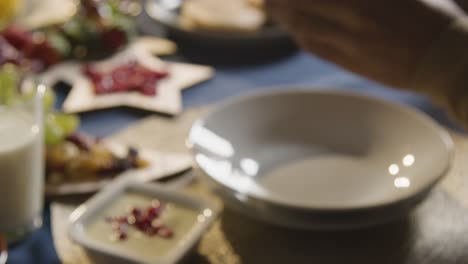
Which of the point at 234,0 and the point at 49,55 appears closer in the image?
the point at 49,55

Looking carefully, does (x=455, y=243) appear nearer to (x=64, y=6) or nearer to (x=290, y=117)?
(x=290, y=117)

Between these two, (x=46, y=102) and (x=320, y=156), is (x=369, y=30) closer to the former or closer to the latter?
(x=320, y=156)

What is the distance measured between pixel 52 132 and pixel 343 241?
376mm

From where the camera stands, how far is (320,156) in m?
0.85

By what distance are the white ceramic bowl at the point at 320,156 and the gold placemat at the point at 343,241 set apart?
4 cm

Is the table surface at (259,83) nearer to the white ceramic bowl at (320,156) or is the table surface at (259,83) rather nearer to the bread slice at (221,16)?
the bread slice at (221,16)

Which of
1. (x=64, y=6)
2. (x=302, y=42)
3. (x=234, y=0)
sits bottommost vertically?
(x=64, y=6)

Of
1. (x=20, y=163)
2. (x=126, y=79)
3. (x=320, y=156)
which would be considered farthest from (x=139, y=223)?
(x=126, y=79)

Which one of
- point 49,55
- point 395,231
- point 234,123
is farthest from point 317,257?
point 49,55

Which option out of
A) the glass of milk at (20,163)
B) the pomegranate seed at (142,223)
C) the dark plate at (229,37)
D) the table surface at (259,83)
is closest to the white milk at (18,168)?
the glass of milk at (20,163)

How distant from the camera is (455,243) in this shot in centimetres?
73

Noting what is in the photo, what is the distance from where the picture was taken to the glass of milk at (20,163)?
0.72 m

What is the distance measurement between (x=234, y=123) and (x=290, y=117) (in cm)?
9

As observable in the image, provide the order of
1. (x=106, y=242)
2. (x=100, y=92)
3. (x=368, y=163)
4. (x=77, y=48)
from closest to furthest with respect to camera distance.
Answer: (x=106, y=242), (x=368, y=163), (x=100, y=92), (x=77, y=48)
